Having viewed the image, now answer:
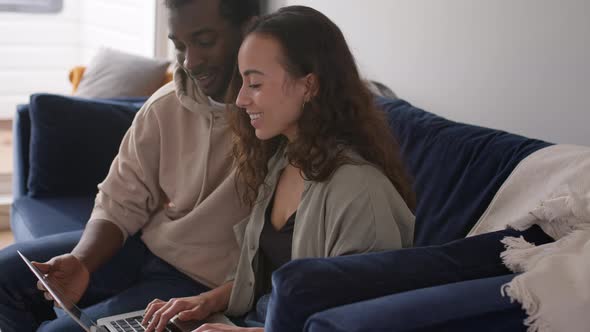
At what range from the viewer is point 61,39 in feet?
13.3

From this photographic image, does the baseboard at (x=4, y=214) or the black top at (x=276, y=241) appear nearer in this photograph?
the black top at (x=276, y=241)

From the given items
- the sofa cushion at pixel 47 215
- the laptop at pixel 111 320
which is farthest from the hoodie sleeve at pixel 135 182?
the sofa cushion at pixel 47 215

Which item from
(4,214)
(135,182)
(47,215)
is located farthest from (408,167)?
(4,214)

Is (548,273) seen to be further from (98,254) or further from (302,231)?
(98,254)

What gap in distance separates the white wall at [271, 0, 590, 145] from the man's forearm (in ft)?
3.30

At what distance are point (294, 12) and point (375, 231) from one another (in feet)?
1.47

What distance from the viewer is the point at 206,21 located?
72.4 inches

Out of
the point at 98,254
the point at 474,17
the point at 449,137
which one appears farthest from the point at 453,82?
the point at 98,254

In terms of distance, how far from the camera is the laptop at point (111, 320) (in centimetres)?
149

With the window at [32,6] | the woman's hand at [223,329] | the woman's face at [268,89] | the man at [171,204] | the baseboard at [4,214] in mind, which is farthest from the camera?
the window at [32,6]

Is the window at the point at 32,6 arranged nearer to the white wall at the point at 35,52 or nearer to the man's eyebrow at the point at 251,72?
the white wall at the point at 35,52

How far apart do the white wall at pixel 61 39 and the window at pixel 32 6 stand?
0.9 inches

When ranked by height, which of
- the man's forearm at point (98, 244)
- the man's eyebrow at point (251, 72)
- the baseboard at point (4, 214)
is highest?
the man's eyebrow at point (251, 72)

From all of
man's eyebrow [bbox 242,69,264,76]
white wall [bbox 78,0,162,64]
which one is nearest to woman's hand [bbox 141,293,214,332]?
man's eyebrow [bbox 242,69,264,76]
